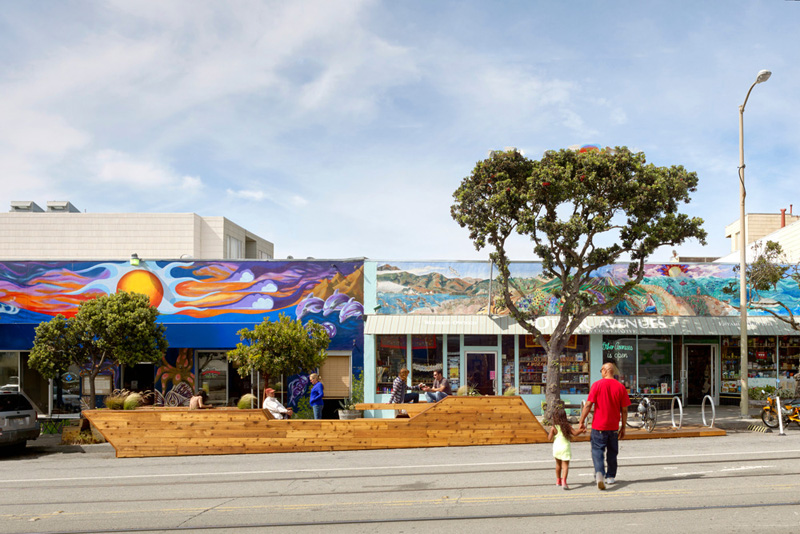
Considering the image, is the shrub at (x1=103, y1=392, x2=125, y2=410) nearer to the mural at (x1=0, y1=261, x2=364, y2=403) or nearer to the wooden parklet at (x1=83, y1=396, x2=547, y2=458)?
the wooden parklet at (x1=83, y1=396, x2=547, y2=458)

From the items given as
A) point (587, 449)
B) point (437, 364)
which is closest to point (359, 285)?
point (437, 364)

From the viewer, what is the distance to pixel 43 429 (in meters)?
18.6

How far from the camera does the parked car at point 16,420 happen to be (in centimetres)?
1398

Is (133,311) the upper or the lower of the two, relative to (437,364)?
upper

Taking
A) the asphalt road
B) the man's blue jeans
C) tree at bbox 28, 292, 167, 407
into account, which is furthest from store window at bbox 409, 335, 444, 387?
the man's blue jeans

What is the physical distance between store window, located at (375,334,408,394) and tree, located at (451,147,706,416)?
457cm

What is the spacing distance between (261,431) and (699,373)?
1548 cm

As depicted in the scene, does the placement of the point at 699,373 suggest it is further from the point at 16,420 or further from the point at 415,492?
the point at 16,420

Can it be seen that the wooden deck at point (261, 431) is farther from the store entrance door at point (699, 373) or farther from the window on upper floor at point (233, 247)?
the window on upper floor at point (233, 247)

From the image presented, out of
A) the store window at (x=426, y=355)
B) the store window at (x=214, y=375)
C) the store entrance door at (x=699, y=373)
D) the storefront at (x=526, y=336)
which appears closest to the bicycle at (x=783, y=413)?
the storefront at (x=526, y=336)

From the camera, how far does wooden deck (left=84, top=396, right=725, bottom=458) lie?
44.8 ft

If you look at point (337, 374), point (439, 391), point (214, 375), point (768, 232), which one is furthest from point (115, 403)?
point (768, 232)

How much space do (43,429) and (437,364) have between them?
40.8 feet

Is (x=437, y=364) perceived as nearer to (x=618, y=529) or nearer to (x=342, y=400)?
(x=342, y=400)
